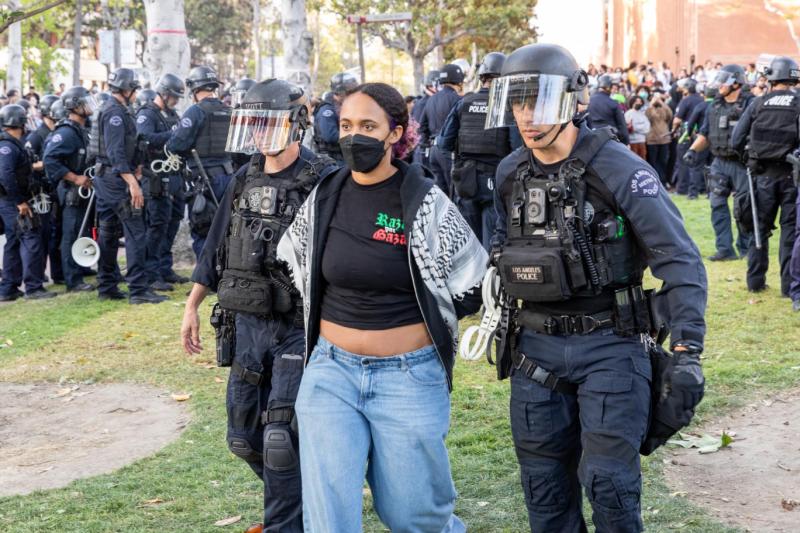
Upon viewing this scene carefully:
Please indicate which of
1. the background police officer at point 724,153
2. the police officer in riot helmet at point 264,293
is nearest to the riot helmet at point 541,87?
the police officer in riot helmet at point 264,293

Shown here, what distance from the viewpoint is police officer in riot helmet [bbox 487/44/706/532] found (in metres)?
3.78

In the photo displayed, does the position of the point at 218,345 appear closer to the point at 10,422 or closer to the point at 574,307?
the point at 574,307

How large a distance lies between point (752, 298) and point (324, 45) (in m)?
68.1

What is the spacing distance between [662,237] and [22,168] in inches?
379

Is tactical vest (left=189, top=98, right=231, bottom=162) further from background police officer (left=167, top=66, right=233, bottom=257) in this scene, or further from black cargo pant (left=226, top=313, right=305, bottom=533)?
black cargo pant (left=226, top=313, right=305, bottom=533)

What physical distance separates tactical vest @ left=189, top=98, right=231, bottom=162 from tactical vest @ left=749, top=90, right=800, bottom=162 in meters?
5.40

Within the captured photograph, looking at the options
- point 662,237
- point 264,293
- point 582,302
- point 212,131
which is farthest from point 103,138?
point 662,237

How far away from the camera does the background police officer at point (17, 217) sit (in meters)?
11.7

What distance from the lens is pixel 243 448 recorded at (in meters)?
4.75

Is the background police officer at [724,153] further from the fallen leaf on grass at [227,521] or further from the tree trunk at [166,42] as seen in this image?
the fallen leaf on grass at [227,521]

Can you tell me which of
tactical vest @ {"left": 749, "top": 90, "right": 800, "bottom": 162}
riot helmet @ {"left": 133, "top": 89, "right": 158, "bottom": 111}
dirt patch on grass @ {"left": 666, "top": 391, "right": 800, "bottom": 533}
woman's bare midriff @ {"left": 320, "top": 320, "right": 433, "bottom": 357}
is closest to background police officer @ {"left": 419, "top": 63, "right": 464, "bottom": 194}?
riot helmet @ {"left": 133, "top": 89, "right": 158, "bottom": 111}

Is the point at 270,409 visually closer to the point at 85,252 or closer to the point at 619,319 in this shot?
the point at 619,319

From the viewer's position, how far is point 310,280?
4.04 metres

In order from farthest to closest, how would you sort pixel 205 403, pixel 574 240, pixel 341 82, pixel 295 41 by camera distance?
pixel 295 41 → pixel 341 82 → pixel 205 403 → pixel 574 240
